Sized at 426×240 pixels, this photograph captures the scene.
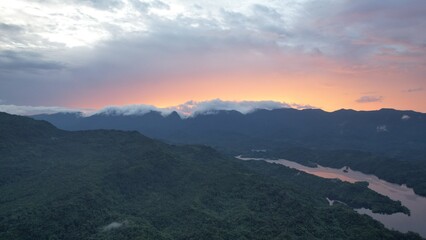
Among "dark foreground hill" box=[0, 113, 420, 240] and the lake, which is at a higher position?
"dark foreground hill" box=[0, 113, 420, 240]

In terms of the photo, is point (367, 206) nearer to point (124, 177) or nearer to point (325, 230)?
point (325, 230)

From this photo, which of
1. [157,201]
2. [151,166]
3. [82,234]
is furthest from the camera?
[151,166]

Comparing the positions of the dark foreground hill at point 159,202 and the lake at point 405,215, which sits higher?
the dark foreground hill at point 159,202

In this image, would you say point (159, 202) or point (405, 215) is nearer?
point (159, 202)

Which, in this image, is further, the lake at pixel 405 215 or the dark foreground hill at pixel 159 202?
the lake at pixel 405 215

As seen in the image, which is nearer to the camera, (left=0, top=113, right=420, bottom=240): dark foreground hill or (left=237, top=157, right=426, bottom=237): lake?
(left=0, top=113, right=420, bottom=240): dark foreground hill

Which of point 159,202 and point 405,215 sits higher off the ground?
point 159,202

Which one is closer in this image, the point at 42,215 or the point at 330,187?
the point at 42,215

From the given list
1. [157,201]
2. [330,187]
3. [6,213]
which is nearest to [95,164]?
[157,201]
